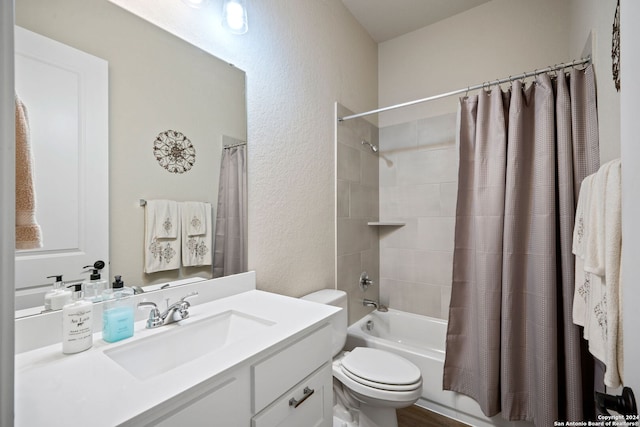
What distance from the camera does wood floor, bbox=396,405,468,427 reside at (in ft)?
5.42

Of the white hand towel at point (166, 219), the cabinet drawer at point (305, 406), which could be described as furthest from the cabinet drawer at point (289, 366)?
the white hand towel at point (166, 219)

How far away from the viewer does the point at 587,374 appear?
138 cm

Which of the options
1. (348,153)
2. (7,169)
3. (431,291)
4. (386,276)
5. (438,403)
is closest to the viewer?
(7,169)

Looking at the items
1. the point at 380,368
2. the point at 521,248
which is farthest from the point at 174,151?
the point at 521,248

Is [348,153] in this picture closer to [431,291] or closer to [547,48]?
[431,291]

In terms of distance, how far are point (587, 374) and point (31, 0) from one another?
2.59 metres

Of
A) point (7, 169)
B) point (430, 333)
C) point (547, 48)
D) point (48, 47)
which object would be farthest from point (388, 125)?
point (7, 169)

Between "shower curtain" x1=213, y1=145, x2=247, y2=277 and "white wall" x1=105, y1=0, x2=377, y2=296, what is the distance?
52 mm

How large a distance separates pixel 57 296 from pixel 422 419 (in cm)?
192

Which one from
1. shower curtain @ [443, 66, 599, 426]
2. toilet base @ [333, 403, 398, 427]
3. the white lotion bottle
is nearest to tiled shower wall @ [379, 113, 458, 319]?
shower curtain @ [443, 66, 599, 426]

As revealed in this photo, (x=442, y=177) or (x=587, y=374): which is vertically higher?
(x=442, y=177)

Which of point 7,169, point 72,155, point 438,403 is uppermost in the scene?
point 72,155

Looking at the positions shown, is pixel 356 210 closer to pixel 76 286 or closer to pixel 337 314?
pixel 337 314

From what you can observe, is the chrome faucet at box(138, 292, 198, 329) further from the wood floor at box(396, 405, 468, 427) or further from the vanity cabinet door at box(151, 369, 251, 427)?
the wood floor at box(396, 405, 468, 427)
